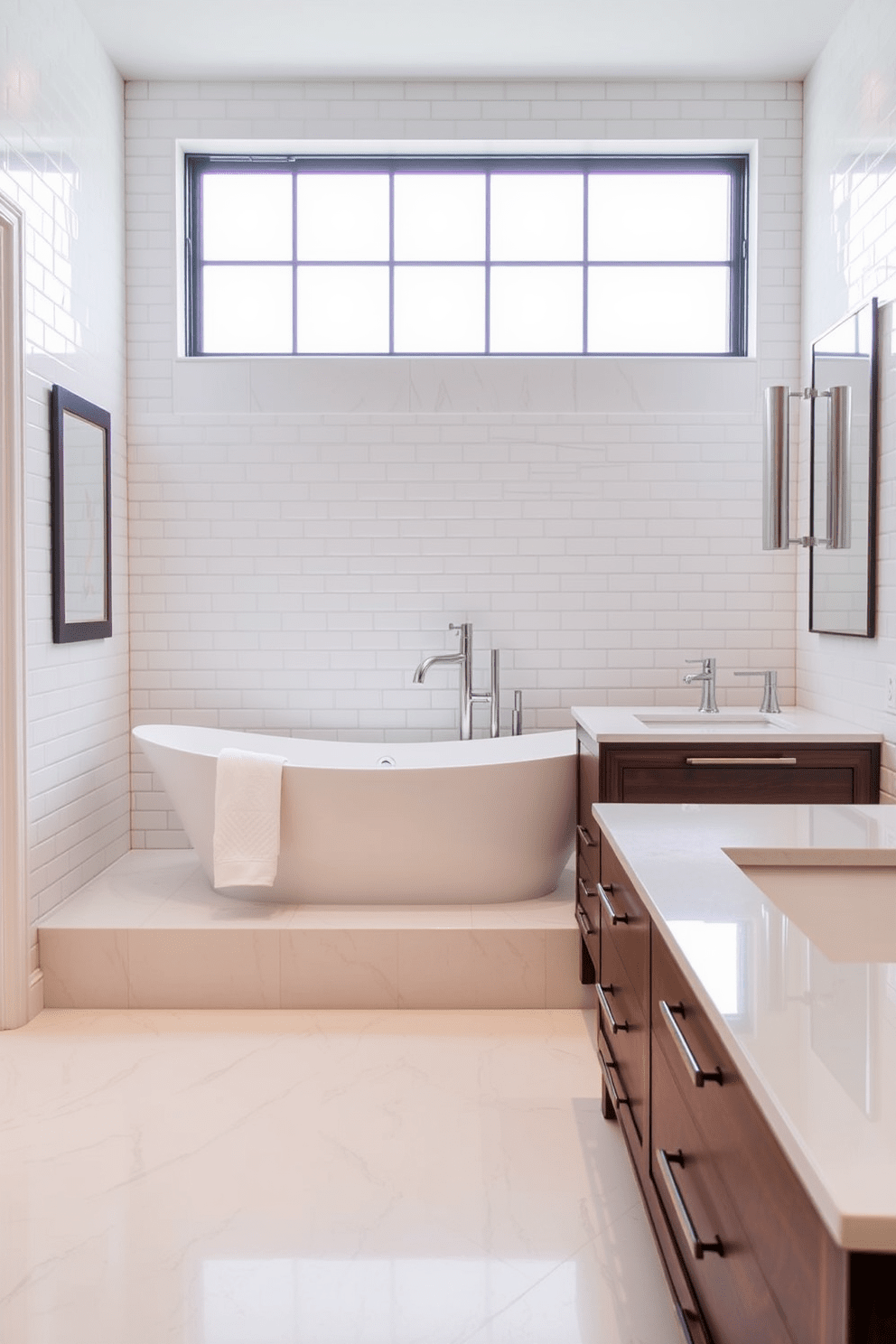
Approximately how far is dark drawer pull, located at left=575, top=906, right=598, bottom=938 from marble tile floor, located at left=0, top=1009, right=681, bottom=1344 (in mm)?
305

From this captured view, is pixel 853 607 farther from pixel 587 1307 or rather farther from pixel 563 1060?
pixel 587 1307

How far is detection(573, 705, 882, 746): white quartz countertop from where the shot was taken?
10.7 ft

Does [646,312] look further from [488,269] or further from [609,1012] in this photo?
[609,1012]

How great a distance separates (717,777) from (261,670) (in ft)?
7.05

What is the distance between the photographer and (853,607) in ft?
12.0

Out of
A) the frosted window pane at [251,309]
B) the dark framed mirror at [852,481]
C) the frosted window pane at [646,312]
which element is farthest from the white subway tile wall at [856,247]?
the frosted window pane at [251,309]

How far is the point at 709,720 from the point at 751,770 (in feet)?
1.83

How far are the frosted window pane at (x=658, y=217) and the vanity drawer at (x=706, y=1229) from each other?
3.87 metres

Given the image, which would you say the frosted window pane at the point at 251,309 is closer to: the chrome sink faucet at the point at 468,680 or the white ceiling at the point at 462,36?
the white ceiling at the point at 462,36

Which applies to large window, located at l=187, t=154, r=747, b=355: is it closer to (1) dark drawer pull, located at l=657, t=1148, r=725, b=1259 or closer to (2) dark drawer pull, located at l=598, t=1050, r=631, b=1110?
(2) dark drawer pull, located at l=598, t=1050, r=631, b=1110

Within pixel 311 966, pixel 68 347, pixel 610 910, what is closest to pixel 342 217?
pixel 68 347

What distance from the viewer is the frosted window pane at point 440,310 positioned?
4.76m

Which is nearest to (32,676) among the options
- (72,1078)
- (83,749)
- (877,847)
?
(83,749)

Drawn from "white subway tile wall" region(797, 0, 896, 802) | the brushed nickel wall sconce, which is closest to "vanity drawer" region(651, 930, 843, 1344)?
the brushed nickel wall sconce
